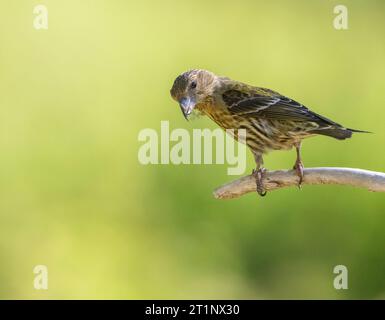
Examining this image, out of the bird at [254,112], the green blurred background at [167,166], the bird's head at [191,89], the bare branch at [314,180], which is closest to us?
the bare branch at [314,180]

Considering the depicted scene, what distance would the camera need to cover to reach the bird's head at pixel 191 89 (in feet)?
19.0

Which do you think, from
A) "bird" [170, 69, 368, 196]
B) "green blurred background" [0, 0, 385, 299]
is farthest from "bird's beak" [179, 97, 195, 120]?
"green blurred background" [0, 0, 385, 299]

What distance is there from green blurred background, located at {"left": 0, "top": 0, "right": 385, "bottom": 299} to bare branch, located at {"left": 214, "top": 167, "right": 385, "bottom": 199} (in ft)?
5.17

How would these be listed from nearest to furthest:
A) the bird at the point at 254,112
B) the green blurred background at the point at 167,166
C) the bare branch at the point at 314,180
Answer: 1. the bare branch at the point at 314,180
2. the bird at the point at 254,112
3. the green blurred background at the point at 167,166

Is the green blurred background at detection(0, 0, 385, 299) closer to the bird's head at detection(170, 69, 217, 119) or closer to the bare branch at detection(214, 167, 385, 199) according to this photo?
the bird's head at detection(170, 69, 217, 119)

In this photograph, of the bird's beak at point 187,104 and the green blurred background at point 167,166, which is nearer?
the bird's beak at point 187,104

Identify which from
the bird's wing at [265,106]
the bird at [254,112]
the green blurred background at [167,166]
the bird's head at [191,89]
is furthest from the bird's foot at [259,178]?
the green blurred background at [167,166]

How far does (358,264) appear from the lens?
699 centimetres

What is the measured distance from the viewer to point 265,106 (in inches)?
230

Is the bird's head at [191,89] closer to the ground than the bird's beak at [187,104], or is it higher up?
higher up

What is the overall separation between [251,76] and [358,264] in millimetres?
1916

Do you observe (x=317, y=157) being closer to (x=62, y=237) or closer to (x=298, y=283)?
(x=298, y=283)

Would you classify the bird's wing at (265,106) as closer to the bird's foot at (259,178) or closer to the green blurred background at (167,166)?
the bird's foot at (259,178)

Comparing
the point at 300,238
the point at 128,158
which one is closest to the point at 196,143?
the point at 128,158
